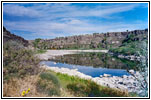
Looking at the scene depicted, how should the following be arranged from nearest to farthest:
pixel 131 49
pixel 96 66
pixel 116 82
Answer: pixel 116 82, pixel 96 66, pixel 131 49

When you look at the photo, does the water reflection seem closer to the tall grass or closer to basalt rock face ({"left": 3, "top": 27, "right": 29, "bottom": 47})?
the tall grass

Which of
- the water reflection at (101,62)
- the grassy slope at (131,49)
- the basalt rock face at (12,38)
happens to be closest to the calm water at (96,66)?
the water reflection at (101,62)

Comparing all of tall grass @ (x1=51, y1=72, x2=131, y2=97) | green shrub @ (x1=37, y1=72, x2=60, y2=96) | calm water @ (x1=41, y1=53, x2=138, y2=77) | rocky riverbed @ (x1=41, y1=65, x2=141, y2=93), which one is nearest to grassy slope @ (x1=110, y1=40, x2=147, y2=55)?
rocky riverbed @ (x1=41, y1=65, x2=141, y2=93)

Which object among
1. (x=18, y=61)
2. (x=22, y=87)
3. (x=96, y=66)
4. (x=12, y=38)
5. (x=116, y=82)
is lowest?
(x=116, y=82)

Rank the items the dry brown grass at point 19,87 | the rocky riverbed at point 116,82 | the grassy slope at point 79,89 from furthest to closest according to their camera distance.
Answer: the rocky riverbed at point 116,82, the grassy slope at point 79,89, the dry brown grass at point 19,87

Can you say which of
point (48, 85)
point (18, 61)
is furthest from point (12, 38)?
point (48, 85)

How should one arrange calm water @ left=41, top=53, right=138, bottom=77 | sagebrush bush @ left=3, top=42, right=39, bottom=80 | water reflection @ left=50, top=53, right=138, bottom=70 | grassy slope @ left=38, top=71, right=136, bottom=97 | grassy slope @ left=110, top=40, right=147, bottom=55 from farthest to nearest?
1. water reflection @ left=50, top=53, right=138, bottom=70
2. calm water @ left=41, top=53, right=138, bottom=77
3. grassy slope @ left=110, top=40, right=147, bottom=55
4. grassy slope @ left=38, top=71, right=136, bottom=97
5. sagebrush bush @ left=3, top=42, right=39, bottom=80

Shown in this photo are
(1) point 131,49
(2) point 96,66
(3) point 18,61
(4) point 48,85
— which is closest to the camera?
(4) point 48,85

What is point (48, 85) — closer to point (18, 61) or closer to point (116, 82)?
point (18, 61)

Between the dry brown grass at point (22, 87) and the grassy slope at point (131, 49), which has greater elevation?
the grassy slope at point (131, 49)

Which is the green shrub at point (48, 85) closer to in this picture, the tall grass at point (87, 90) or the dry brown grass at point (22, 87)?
the dry brown grass at point (22, 87)

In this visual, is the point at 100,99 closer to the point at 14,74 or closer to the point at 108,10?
the point at 14,74

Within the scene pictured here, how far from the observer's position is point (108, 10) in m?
4.36

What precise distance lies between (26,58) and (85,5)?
6.56 feet
